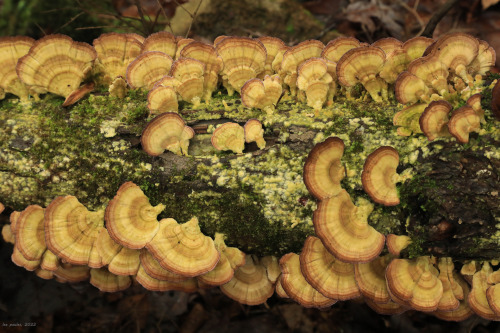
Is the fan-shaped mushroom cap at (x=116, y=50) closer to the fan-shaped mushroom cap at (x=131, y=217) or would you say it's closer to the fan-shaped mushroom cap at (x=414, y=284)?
the fan-shaped mushroom cap at (x=131, y=217)

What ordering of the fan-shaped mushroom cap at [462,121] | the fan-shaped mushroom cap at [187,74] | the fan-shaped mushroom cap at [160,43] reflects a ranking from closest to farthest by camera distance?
the fan-shaped mushroom cap at [462,121] → the fan-shaped mushroom cap at [187,74] → the fan-shaped mushroom cap at [160,43]

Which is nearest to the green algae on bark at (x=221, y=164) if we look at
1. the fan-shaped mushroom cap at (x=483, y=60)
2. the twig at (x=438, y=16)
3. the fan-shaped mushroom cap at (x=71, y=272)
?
the fan-shaped mushroom cap at (x=483, y=60)

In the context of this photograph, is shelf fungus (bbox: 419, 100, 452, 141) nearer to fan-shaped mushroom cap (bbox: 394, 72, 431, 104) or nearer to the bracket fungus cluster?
the bracket fungus cluster

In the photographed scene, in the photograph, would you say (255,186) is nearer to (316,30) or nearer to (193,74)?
(193,74)

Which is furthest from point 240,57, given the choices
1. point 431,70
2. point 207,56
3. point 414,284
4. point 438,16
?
point 438,16

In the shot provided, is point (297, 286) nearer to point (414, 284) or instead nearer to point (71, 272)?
point (414, 284)

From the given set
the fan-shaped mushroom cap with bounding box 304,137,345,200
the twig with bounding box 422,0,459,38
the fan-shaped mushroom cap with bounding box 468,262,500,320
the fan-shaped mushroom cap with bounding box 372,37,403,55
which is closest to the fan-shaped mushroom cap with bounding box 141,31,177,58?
the fan-shaped mushroom cap with bounding box 304,137,345,200

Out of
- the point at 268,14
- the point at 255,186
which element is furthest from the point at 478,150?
the point at 268,14
